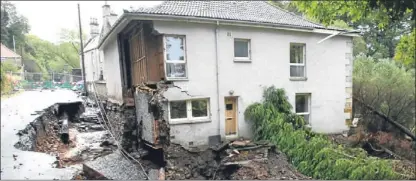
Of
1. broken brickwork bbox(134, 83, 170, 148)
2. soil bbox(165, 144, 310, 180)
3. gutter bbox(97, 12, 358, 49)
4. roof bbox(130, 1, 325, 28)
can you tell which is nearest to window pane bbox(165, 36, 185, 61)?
gutter bbox(97, 12, 358, 49)

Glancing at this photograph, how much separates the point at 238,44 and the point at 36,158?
17.2 feet

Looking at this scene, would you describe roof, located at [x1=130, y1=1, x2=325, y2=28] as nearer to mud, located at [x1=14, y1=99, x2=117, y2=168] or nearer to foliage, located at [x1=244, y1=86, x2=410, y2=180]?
foliage, located at [x1=244, y1=86, x2=410, y2=180]

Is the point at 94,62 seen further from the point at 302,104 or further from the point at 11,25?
the point at 302,104

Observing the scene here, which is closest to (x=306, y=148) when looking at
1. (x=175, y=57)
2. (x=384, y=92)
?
(x=175, y=57)

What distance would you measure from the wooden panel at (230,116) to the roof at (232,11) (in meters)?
2.08

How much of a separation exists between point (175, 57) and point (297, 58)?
10.8ft

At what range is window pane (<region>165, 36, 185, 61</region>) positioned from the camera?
5383 millimetres

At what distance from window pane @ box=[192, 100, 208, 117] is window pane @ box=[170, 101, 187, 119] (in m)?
0.26

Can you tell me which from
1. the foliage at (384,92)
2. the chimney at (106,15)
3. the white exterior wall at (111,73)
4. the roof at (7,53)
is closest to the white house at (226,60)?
the white exterior wall at (111,73)

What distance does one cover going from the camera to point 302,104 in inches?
279

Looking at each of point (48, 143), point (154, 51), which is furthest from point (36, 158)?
point (154, 51)

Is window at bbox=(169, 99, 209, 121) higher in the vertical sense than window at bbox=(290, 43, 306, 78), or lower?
lower

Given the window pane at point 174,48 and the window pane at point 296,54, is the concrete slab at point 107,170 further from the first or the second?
the window pane at point 296,54

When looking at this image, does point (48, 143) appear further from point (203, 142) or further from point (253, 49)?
point (253, 49)
